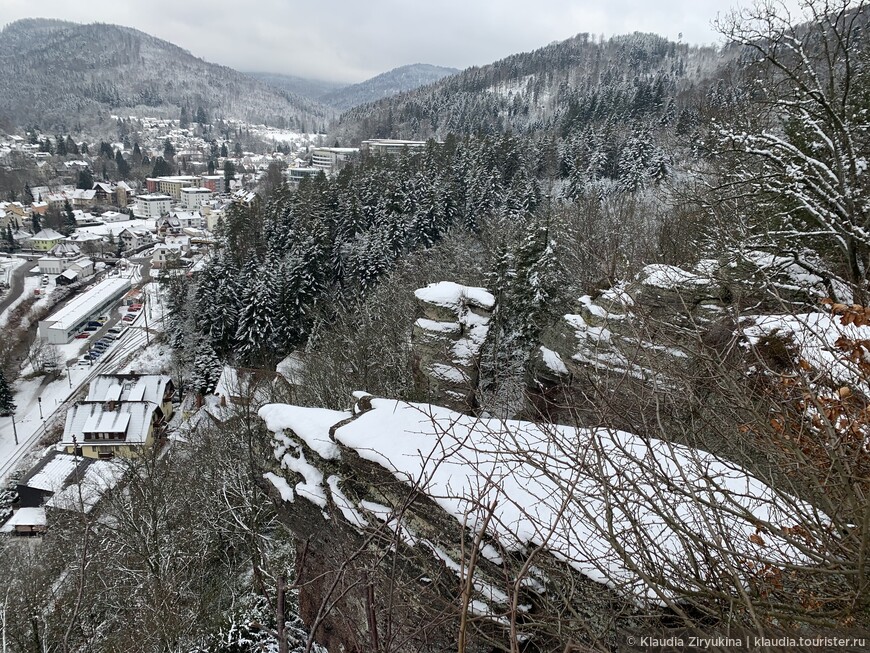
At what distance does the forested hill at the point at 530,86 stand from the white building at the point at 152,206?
4435 centimetres

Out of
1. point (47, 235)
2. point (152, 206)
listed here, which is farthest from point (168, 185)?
point (47, 235)

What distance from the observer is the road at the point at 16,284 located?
160ft

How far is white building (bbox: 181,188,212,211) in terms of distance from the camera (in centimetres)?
8819

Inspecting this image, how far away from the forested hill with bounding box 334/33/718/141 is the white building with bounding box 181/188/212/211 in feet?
124

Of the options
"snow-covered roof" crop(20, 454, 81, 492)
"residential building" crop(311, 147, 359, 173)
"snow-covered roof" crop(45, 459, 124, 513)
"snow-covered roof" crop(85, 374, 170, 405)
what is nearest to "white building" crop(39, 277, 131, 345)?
"snow-covered roof" crop(85, 374, 170, 405)

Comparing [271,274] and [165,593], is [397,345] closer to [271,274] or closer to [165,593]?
[165,593]

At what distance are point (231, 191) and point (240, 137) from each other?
251ft

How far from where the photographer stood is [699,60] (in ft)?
350

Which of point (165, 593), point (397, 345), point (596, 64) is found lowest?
point (165, 593)

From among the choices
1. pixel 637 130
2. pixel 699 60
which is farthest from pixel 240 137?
pixel 637 130

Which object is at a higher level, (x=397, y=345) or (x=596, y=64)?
(x=596, y=64)

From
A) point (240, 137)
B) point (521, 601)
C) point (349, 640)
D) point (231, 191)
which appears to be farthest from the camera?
point (240, 137)

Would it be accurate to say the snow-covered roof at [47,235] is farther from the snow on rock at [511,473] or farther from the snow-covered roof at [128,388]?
the snow on rock at [511,473]

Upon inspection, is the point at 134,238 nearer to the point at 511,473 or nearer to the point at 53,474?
the point at 53,474
